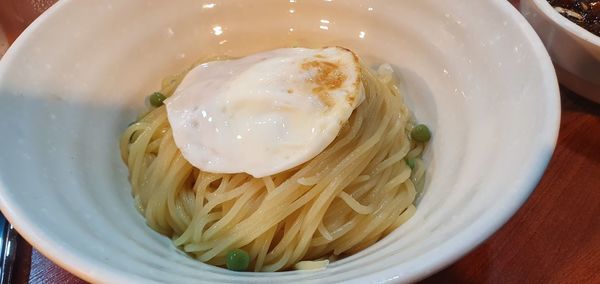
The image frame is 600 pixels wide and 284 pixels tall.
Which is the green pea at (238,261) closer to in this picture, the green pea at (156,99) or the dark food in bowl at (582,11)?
the green pea at (156,99)

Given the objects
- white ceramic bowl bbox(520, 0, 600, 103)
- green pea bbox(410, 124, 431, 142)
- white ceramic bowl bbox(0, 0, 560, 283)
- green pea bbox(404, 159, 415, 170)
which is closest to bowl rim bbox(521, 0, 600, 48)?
white ceramic bowl bbox(520, 0, 600, 103)

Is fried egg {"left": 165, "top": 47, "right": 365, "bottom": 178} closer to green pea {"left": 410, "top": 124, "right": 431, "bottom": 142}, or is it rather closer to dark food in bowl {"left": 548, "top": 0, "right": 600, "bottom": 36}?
green pea {"left": 410, "top": 124, "right": 431, "bottom": 142}

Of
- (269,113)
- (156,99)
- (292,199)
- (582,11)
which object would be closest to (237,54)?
(156,99)

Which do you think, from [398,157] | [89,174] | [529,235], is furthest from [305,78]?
[529,235]

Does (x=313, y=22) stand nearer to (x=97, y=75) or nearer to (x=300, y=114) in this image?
(x=300, y=114)

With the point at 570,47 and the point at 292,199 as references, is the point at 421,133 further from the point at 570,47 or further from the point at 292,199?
the point at 570,47

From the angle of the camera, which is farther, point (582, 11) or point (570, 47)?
point (582, 11)
